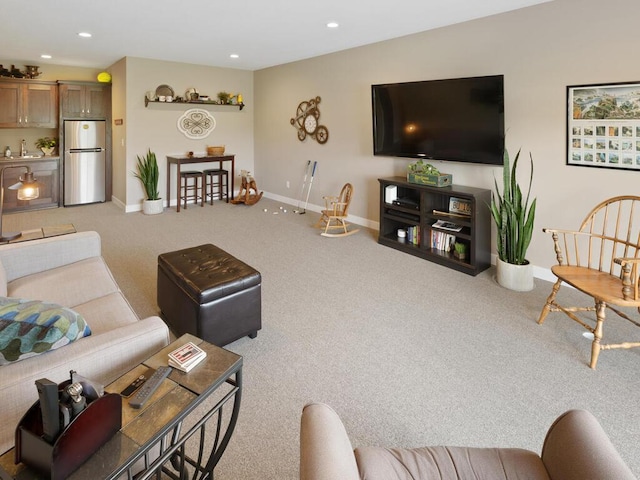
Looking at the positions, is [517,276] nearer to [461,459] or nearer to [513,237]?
[513,237]

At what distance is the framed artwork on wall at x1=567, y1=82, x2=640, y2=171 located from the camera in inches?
125

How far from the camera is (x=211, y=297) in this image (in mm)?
2463

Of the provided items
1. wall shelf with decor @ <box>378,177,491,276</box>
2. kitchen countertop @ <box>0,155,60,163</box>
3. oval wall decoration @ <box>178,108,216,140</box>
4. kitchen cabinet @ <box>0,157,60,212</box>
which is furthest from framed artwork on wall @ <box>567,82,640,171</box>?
kitchen countertop @ <box>0,155,60,163</box>

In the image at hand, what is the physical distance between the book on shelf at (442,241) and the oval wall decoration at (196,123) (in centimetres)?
485

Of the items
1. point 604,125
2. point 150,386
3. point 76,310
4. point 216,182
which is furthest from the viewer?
point 216,182

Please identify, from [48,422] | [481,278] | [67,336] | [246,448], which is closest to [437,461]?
[246,448]

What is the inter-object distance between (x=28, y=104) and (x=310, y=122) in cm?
480

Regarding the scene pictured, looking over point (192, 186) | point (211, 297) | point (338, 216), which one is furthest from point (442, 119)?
point (192, 186)

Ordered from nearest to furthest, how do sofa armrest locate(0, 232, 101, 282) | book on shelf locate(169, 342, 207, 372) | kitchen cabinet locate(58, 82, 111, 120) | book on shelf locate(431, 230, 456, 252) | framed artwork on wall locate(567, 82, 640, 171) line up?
1. book on shelf locate(169, 342, 207, 372)
2. sofa armrest locate(0, 232, 101, 282)
3. framed artwork on wall locate(567, 82, 640, 171)
4. book on shelf locate(431, 230, 456, 252)
5. kitchen cabinet locate(58, 82, 111, 120)

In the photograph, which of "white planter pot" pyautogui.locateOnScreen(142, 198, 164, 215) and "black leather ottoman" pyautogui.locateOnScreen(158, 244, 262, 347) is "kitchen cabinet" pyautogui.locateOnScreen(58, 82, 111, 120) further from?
"black leather ottoman" pyautogui.locateOnScreen(158, 244, 262, 347)

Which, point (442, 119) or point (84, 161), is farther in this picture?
point (84, 161)

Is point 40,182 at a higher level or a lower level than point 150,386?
higher

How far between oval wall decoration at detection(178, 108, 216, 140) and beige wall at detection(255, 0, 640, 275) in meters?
2.55

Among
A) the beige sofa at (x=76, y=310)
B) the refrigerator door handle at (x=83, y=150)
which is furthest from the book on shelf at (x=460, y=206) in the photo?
the refrigerator door handle at (x=83, y=150)
